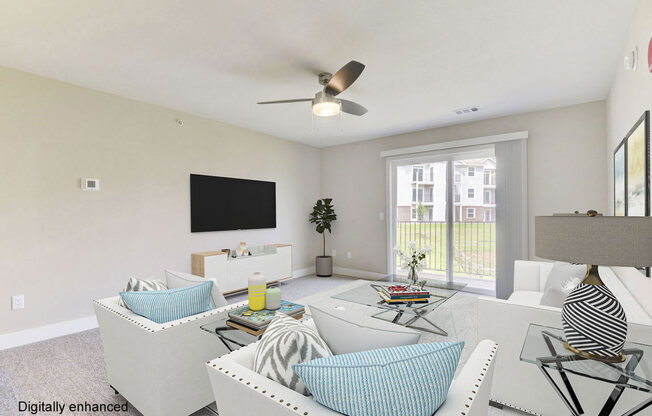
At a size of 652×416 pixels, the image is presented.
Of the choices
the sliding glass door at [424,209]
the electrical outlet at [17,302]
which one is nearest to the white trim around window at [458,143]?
the sliding glass door at [424,209]

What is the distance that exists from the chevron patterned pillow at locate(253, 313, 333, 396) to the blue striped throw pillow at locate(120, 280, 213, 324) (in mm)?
809

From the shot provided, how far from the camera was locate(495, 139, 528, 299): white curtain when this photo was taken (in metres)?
4.09

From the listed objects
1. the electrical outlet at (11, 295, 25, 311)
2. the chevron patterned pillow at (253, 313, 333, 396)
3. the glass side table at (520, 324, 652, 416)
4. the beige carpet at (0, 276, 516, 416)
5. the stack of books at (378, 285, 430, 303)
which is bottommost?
the beige carpet at (0, 276, 516, 416)

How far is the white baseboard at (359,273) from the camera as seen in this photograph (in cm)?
547

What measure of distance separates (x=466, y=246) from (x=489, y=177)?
1.06 meters

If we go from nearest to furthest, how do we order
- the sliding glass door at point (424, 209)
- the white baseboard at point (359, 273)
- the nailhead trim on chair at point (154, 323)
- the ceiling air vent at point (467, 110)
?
the nailhead trim on chair at point (154, 323), the ceiling air vent at point (467, 110), the sliding glass door at point (424, 209), the white baseboard at point (359, 273)

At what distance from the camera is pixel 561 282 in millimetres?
2338

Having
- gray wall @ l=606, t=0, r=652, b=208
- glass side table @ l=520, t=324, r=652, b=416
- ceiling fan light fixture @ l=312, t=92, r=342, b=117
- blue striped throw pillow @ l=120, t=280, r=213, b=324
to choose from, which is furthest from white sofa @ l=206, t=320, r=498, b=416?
ceiling fan light fixture @ l=312, t=92, r=342, b=117

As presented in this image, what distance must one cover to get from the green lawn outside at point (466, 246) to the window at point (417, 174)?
72cm

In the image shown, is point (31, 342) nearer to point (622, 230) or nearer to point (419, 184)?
point (622, 230)

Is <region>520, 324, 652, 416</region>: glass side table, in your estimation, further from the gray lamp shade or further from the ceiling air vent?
the ceiling air vent

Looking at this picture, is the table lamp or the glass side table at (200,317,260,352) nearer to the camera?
the table lamp

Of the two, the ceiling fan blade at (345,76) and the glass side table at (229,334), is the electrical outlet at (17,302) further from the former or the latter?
the ceiling fan blade at (345,76)

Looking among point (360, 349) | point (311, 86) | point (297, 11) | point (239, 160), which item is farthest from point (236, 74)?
point (360, 349)
